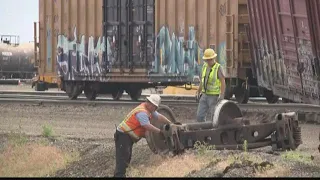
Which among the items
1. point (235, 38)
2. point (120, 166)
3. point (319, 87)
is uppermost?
point (235, 38)

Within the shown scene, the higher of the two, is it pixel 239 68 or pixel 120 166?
pixel 239 68

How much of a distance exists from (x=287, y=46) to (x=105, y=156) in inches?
208

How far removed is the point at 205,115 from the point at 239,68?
653 centimetres

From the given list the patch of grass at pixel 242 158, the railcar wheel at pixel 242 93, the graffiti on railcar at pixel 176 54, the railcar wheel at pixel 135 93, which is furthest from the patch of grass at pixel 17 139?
the railcar wheel at pixel 135 93

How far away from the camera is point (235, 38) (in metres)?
17.7

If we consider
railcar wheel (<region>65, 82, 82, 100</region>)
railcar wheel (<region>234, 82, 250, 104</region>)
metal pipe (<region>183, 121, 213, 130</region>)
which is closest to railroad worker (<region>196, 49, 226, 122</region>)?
metal pipe (<region>183, 121, 213, 130</region>)

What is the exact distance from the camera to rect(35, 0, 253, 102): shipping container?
17953 mm

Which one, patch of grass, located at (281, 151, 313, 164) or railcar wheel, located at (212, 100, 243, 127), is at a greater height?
railcar wheel, located at (212, 100, 243, 127)

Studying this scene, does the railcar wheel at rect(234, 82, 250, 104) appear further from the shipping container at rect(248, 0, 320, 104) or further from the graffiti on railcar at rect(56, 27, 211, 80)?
the shipping container at rect(248, 0, 320, 104)

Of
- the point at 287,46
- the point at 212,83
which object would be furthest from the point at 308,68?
the point at 212,83

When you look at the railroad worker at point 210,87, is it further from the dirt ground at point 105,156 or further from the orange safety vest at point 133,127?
the orange safety vest at point 133,127

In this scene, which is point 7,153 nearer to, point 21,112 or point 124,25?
point 21,112

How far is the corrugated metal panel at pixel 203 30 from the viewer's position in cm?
1775

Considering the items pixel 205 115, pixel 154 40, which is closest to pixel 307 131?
pixel 205 115
